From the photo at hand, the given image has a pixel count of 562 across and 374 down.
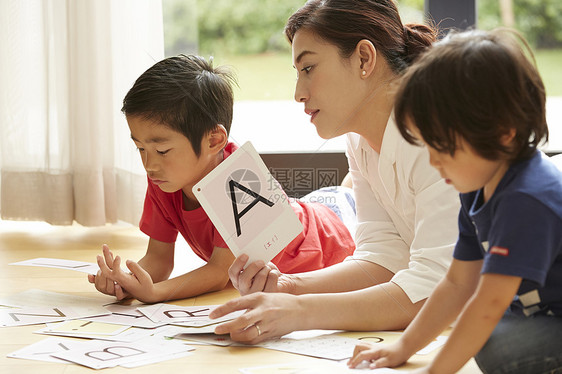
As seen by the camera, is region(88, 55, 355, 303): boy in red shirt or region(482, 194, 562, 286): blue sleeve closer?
region(482, 194, 562, 286): blue sleeve

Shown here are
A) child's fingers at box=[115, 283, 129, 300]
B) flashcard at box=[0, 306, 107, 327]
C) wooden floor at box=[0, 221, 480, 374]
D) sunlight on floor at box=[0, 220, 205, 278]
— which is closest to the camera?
wooden floor at box=[0, 221, 480, 374]

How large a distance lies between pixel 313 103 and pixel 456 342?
1.96ft

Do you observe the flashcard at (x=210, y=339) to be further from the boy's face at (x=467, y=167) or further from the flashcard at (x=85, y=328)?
the boy's face at (x=467, y=167)

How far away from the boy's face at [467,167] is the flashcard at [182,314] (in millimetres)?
532

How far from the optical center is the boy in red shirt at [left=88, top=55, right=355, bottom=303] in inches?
52.7

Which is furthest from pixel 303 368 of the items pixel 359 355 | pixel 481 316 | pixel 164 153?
pixel 164 153

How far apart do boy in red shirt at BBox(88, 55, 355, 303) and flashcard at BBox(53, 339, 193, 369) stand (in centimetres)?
22

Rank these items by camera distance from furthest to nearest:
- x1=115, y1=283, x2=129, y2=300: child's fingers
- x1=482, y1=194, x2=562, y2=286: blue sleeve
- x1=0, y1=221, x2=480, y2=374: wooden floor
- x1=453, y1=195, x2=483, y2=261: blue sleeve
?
x1=115, y1=283, x2=129, y2=300: child's fingers < x1=0, y1=221, x2=480, y2=374: wooden floor < x1=453, y1=195, x2=483, y2=261: blue sleeve < x1=482, y1=194, x2=562, y2=286: blue sleeve

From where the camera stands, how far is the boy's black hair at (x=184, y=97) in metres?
1.35

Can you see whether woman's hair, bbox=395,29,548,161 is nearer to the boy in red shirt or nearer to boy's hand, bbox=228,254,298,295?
boy's hand, bbox=228,254,298,295

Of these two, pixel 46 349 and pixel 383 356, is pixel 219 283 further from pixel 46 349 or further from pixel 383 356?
pixel 383 356

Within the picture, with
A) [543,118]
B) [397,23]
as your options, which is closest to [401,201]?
[397,23]

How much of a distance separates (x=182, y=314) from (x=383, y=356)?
1.51 ft

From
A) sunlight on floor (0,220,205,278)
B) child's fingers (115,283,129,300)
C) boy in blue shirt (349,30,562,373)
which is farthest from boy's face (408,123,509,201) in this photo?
sunlight on floor (0,220,205,278)
